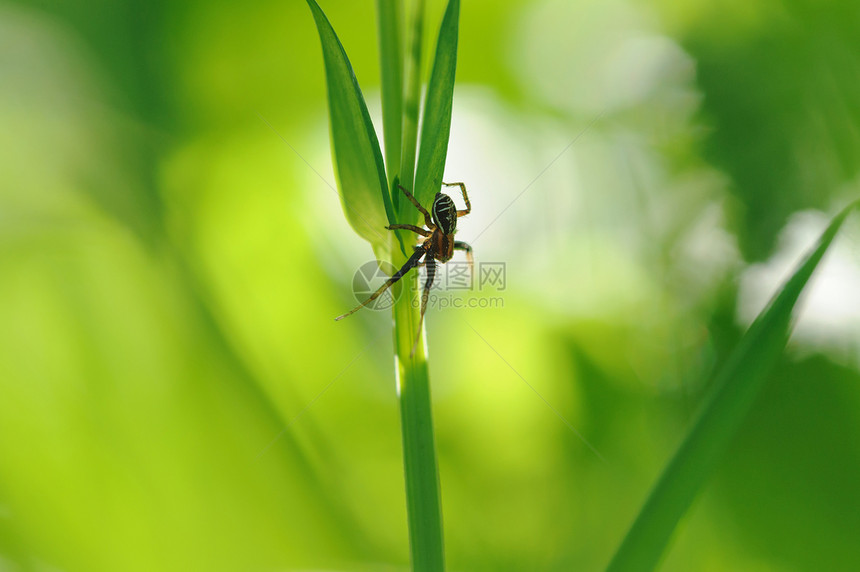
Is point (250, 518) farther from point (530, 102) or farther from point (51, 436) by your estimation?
point (530, 102)

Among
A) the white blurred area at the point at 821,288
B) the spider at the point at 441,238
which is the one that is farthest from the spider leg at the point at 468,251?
the white blurred area at the point at 821,288

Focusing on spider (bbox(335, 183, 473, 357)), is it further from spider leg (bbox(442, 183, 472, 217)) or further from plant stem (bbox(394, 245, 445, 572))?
plant stem (bbox(394, 245, 445, 572))

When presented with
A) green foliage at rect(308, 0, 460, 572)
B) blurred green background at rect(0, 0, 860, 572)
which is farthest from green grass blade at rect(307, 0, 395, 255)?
blurred green background at rect(0, 0, 860, 572)

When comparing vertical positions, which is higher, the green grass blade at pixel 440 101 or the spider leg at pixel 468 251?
the spider leg at pixel 468 251

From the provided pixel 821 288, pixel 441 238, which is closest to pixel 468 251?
pixel 441 238

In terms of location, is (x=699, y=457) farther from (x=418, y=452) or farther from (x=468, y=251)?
(x=468, y=251)

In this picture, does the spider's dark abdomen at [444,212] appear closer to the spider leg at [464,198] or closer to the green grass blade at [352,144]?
the spider leg at [464,198]

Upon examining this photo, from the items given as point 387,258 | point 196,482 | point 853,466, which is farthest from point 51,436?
point 853,466
